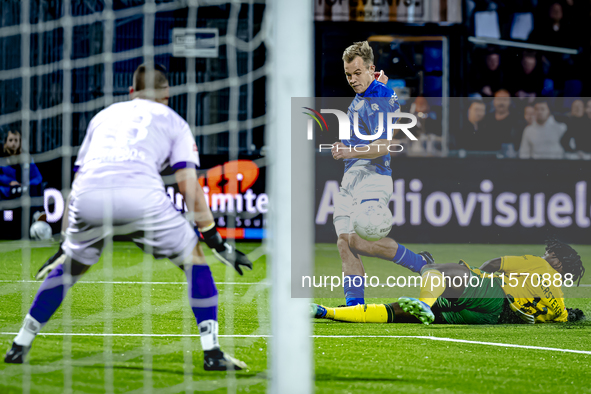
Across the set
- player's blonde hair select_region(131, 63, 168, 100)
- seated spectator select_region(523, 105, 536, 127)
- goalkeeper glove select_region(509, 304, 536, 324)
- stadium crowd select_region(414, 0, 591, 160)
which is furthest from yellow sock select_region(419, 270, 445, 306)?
seated spectator select_region(523, 105, 536, 127)

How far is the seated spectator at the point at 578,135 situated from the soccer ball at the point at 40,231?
6.33m

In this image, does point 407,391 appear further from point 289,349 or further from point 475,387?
point 289,349

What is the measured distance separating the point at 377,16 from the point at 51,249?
5597 millimetres

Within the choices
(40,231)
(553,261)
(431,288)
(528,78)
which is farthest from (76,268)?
(528,78)

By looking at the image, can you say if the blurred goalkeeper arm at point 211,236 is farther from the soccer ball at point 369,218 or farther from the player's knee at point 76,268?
the soccer ball at point 369,218

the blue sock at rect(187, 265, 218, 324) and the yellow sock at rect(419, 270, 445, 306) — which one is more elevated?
the blue sock at rect(187, 265, 218, 324)

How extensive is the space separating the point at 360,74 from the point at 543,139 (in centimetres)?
509

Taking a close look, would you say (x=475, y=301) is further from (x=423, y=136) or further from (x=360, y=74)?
(x=423, y=136)

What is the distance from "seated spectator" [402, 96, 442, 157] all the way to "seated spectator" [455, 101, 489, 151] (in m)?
0.29

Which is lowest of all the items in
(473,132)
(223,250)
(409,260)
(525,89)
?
(409,260)

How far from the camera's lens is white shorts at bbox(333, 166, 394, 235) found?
5.09 metres

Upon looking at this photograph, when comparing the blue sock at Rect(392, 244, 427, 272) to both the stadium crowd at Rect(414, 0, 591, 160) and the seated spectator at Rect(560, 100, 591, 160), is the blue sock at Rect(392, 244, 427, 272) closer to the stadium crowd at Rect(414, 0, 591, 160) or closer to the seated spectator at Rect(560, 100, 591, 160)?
the stadium crowd at Rect(414, 0, 591, 160)

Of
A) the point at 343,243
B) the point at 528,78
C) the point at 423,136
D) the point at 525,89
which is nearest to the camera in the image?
the point at 343,243

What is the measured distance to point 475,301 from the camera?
4.85 m
